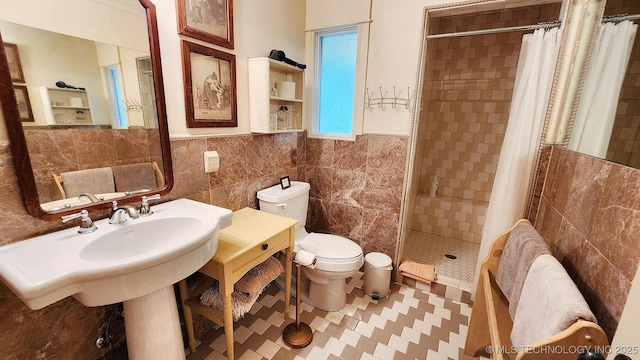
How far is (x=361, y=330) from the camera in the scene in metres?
1.67

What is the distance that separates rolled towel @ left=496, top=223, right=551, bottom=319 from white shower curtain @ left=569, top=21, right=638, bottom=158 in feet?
1.30

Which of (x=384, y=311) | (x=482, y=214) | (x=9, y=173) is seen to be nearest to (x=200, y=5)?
(x=9, y=173)

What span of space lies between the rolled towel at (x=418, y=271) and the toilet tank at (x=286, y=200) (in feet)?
3.08

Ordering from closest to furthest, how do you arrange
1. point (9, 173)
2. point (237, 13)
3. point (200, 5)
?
point (9, 173) < point (200, 5) < point (237, 13)

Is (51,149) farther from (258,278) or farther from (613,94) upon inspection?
(613,94)

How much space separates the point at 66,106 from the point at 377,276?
1.97 m

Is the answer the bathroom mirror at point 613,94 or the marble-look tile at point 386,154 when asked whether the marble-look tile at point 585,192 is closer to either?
the bathroom mirror at point 613,94

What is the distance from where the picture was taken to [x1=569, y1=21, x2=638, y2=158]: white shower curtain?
1.03 metres

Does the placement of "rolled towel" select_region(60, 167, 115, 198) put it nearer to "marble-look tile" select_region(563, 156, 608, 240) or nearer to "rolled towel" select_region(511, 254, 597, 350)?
"rolled towel" select_region(511, 254, 597, 350)

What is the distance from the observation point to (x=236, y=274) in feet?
4.03

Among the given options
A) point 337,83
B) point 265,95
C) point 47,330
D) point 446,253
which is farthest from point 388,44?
point 47,330

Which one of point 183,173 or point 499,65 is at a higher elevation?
point 499,65

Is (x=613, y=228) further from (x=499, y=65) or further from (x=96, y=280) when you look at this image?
(x=499, y=65)

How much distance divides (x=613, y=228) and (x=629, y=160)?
0.73ft
